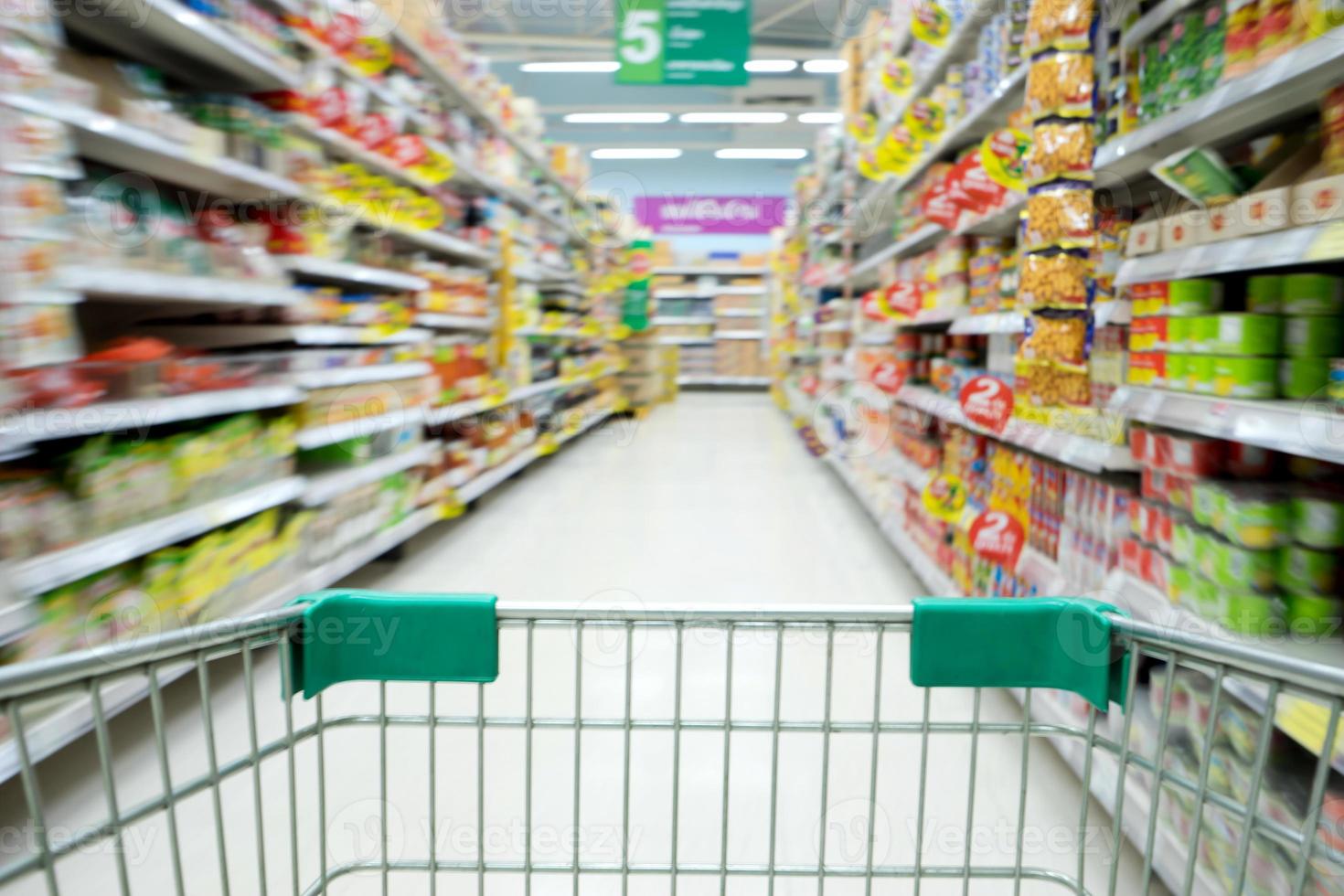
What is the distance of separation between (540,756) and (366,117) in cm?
259

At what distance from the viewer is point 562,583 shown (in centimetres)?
326

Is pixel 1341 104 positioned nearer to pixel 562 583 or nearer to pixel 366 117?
pixel 562 583

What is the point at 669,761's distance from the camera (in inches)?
74.0

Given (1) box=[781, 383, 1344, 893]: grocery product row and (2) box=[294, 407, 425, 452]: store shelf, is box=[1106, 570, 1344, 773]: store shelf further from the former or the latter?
(2) box=[294, 407, 425, 452]: store shelf

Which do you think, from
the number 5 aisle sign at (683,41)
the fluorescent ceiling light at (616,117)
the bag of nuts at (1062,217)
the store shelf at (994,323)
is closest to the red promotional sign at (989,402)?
the store shelf at (994,323)

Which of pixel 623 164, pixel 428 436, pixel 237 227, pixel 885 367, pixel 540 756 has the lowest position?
pixel 540 756

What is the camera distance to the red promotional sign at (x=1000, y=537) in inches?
83.8

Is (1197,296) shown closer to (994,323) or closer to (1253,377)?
(1253,377)

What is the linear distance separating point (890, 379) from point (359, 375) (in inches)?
93.3

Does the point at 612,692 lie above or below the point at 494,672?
below

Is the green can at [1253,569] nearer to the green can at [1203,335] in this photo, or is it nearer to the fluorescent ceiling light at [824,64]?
the green can at [1203,335]

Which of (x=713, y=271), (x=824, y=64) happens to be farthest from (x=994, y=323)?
(x=713, y=271)

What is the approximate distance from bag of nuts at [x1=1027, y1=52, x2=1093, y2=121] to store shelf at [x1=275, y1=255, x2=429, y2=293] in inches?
87.5

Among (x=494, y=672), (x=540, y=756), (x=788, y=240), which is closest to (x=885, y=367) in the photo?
(x=540, y=756)
